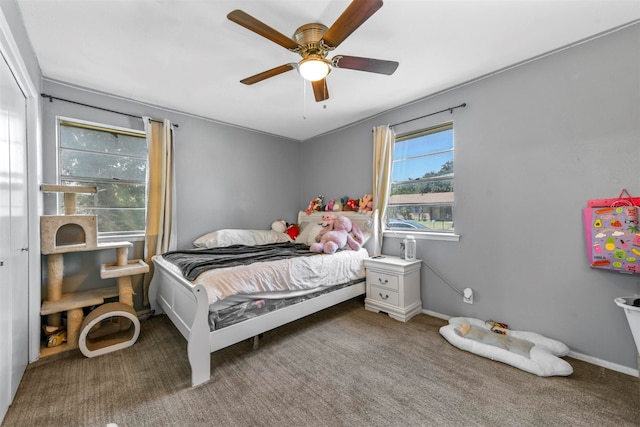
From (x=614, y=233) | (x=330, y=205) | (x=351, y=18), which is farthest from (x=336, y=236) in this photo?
(x=614, y=233)

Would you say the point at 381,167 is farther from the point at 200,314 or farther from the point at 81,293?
the point at 81,293

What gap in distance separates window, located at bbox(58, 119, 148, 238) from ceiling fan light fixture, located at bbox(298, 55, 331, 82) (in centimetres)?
237

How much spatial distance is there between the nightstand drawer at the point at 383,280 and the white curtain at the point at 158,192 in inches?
95.8

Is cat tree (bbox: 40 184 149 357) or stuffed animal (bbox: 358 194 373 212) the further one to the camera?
stuffed animal (bbox: 358 194 373 212)

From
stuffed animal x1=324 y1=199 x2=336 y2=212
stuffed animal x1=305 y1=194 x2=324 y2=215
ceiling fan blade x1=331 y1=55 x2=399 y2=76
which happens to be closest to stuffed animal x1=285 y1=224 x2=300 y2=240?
stuffed animal x1=305 y1=194 x2=324 y2=215

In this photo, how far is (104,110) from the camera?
9.30ft

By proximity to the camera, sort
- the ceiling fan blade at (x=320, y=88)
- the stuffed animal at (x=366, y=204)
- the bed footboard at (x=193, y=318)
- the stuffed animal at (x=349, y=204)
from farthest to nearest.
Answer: the stuffed animal at (x=349, y=204) < the stuffed animal at (x=366, y=204) < the ceiling fan blade at (x=320, y=88) < the bed footboard at (x=193, y=318)

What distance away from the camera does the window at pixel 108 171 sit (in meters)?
2.74

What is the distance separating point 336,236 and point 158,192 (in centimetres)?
216

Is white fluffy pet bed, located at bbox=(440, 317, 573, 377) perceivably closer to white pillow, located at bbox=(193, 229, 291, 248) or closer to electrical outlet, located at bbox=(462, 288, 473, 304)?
electrical outlet, located at bbox=(462, 288, 473, 304)

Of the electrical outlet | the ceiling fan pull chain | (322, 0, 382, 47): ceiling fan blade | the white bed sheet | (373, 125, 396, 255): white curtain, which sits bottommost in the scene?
the electrical outlet

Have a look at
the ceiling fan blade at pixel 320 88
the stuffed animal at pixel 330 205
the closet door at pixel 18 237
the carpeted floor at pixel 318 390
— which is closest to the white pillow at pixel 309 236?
the stuffed animal at pixel 330 205

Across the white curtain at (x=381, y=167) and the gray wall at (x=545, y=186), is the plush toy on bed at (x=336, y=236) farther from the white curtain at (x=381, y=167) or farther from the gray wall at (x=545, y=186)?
the gray wall at (x=545, y=186)

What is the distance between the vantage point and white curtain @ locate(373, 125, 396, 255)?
3.27m
